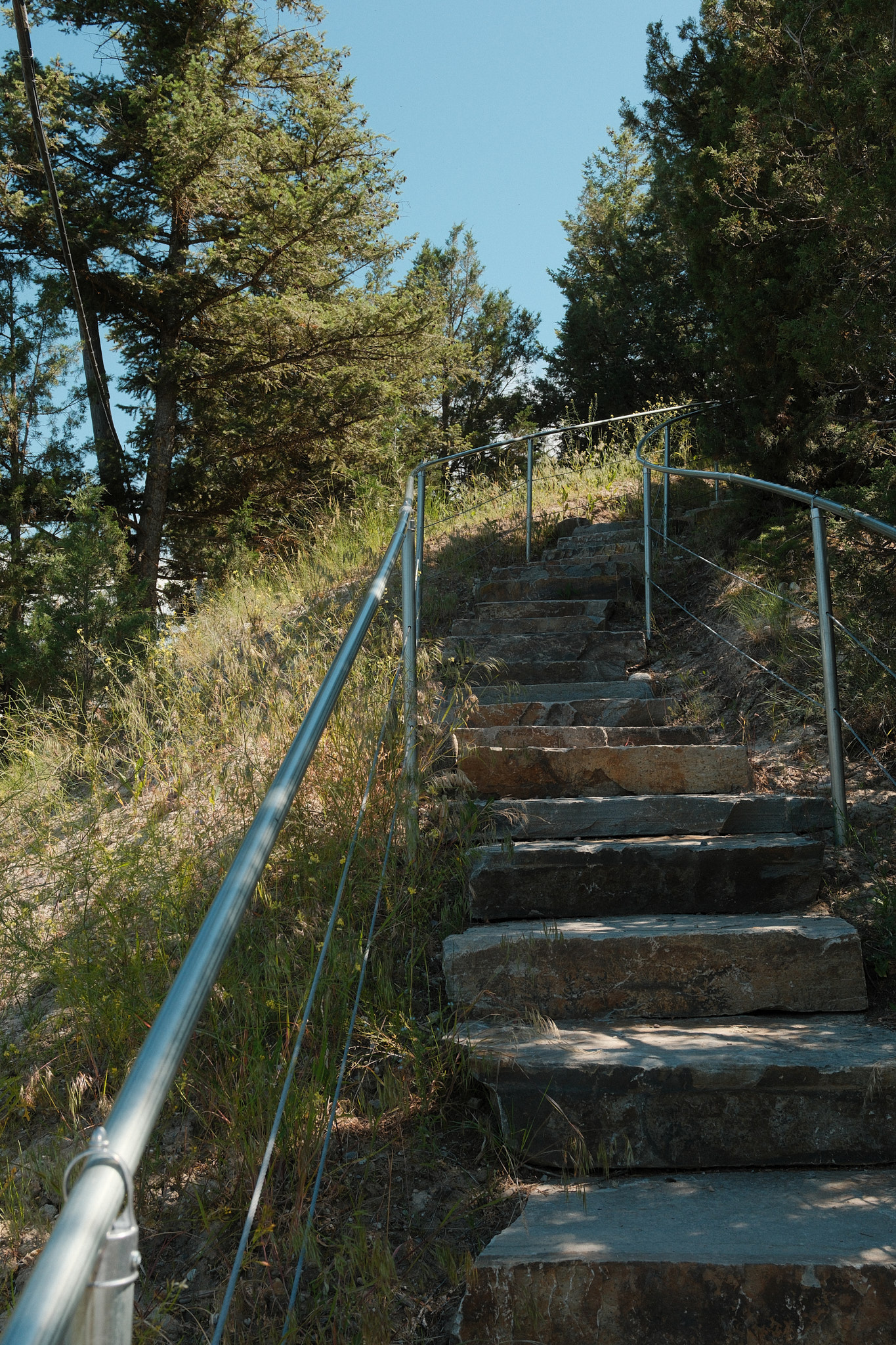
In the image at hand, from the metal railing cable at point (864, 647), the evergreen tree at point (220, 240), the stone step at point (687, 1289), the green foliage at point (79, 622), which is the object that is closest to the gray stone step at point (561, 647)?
the metal railing cable at point (864, 647)

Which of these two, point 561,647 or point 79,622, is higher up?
point 79,622

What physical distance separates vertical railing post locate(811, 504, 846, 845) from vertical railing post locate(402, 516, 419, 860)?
1.38 meters

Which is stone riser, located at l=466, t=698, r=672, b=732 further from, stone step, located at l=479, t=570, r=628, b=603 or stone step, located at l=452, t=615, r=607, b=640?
stone step, located at l=479, t=570, r=628, b=603

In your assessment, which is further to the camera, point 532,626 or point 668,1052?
point 532,626

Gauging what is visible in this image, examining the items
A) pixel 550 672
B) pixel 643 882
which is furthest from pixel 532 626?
pixel 643 882

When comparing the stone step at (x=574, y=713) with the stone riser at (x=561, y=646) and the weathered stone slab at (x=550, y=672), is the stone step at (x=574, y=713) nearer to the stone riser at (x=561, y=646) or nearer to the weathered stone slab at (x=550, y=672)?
the weathered stone slab at (x=550, y=672)

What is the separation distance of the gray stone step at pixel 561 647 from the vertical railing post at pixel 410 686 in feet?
4.86

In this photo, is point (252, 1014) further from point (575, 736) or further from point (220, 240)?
point (220, 240)

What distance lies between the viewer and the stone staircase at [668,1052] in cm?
161

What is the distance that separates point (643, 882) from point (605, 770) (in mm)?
687

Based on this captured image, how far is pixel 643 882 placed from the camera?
2.83 m

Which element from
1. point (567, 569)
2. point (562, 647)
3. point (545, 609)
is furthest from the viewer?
point (567, 569)

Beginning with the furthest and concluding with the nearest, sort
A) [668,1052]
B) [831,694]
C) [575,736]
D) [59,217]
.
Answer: [59,217], [575,736], [831,694], [668,1052]

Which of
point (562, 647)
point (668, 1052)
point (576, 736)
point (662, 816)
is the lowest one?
point (668, 1052)
